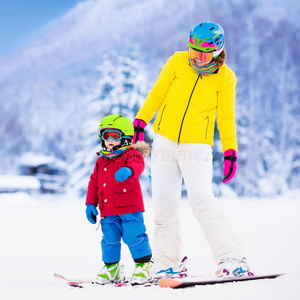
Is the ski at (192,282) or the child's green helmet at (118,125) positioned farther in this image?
the child's green helmet at (118,125)

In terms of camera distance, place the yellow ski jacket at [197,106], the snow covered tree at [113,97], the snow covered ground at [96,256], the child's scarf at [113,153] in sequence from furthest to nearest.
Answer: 1. the snow covered tree at [113,97]
2. the yellow ski jacket at [197,106]
3. the child's scarf at [113,153]
4. the snow covered ground at [96,256]

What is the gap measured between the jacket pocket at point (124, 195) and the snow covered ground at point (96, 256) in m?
0.61

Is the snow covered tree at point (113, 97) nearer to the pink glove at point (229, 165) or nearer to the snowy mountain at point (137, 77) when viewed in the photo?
the snowy mountain at point (137, 77)

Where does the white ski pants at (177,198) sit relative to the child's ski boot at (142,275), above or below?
above

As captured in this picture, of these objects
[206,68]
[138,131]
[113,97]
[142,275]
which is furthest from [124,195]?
[113,97]

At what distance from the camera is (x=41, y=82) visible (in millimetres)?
66312

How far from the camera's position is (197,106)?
11.8ft

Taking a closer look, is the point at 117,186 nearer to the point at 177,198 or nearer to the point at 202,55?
the point at 177,198

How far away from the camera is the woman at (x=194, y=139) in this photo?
3.47 metres

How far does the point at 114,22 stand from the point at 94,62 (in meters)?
12.7

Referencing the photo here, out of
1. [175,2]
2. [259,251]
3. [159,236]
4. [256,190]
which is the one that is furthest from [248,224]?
[175,2]

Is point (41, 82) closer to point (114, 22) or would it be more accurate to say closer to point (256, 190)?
point (114, 22)

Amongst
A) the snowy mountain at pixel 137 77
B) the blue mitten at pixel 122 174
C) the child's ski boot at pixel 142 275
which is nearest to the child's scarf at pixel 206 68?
the blue mitten at pixel 122 174

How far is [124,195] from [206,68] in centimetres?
124
